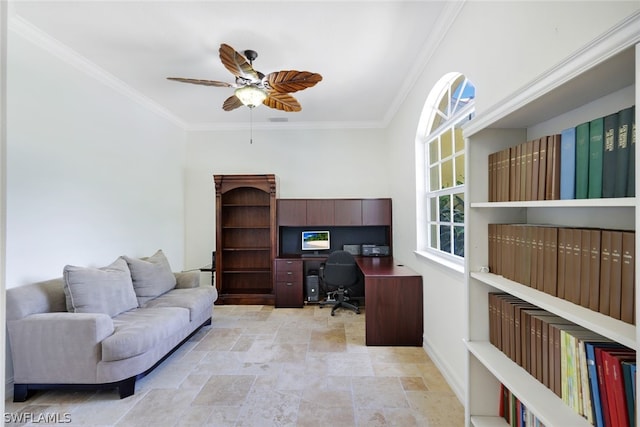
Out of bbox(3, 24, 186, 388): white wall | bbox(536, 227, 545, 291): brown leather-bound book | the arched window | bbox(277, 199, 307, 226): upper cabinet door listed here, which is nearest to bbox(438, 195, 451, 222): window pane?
the arched window

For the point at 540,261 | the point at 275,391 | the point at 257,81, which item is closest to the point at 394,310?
the point at 275,391

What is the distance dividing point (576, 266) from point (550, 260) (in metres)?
0.11

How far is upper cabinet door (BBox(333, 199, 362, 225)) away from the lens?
4340mm

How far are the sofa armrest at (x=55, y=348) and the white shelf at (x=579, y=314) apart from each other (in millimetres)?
2693

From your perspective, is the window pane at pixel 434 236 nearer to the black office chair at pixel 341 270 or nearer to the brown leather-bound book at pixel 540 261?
the black office chair at pixel 341 270

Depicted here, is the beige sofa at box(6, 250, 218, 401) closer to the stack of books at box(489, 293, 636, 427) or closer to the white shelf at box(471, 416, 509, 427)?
the white shelf at box(471, 416, 509, 427)

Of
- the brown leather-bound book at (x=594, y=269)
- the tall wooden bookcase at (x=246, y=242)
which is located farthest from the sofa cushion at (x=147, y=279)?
the brown leather-bound book at (x=594, y=269)

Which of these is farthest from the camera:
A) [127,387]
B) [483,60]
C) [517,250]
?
[127,387]

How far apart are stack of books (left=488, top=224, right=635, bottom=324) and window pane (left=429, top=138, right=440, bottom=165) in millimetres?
1684

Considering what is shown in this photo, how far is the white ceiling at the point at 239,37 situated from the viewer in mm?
2055

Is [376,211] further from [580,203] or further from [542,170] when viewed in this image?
[580,203]

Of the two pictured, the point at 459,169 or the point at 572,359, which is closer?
the point at 572,359

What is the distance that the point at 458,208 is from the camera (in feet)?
8.00

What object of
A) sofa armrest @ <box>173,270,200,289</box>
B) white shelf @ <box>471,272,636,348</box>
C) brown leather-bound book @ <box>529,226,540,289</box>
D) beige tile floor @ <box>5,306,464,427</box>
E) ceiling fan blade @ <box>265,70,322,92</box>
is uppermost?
ceiling fan blade @ <box>265,70,322,92</box>
